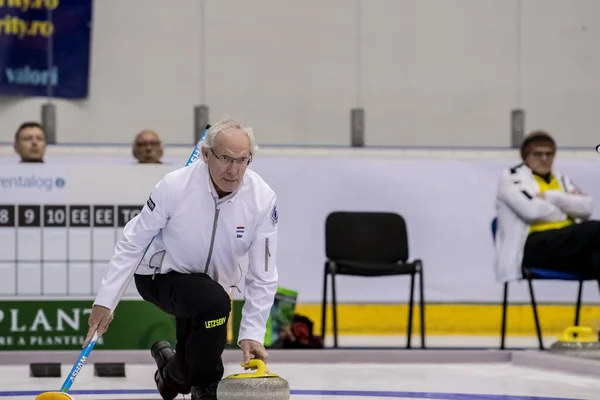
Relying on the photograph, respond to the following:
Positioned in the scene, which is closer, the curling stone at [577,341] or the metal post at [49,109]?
the curling stone at [577,341]

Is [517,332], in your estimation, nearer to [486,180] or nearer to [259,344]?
[486,180]

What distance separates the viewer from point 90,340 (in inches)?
156

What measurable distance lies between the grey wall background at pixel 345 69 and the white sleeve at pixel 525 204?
6.86 feet

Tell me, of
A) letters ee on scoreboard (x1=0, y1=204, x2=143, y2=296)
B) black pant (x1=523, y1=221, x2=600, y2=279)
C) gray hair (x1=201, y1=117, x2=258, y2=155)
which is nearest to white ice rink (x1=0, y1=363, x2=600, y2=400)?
letters ee on scoreboard (x1=0, y1=204, x2=143, y2=296)

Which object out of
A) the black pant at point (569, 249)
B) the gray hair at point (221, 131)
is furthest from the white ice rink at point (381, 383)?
the gray hair at point (221, 131)

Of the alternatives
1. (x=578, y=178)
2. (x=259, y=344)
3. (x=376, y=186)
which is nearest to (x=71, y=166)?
(x=376, y=186)

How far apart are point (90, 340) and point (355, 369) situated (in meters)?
2.34

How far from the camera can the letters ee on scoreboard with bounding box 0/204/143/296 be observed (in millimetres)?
6355

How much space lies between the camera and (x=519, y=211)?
22.3 feet

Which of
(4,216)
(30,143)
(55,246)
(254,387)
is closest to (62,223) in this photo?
(55,246)

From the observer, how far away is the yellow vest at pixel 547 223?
688 centimetres

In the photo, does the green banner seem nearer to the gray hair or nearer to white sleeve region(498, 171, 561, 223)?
white sleeve region(498, 171, 561, 223)

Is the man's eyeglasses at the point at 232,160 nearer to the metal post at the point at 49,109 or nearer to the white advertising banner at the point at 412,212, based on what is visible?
the white advertising banner at the point at 412,212

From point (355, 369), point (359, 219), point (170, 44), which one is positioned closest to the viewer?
point (355, 369)
